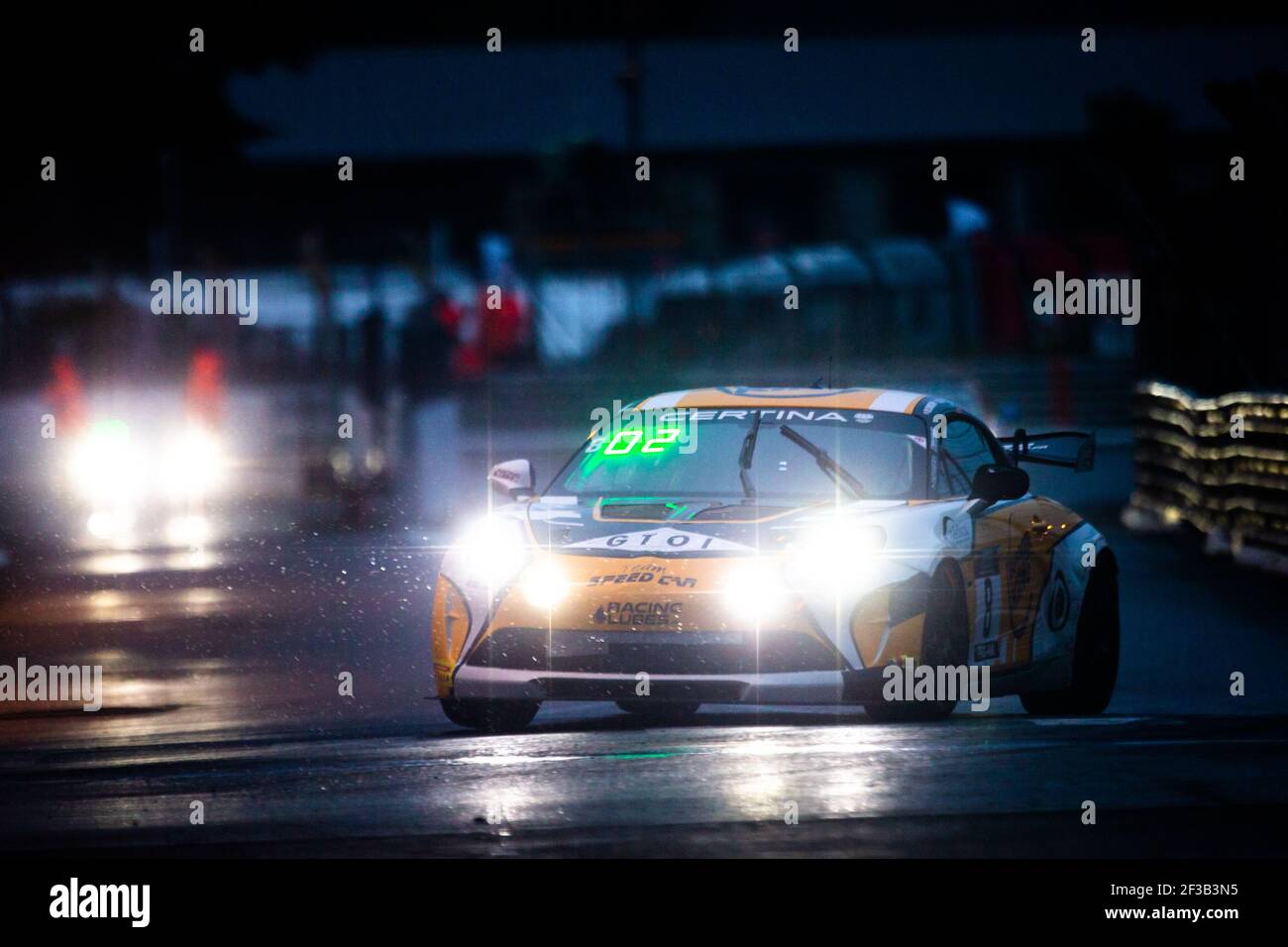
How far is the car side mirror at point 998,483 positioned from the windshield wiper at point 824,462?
48 cm

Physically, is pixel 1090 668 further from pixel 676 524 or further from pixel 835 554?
pixel 676 524

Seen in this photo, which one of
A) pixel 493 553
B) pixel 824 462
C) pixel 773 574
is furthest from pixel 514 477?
pixel 773 574

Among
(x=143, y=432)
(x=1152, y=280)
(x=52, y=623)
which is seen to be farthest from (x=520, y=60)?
(x=52, y=623)

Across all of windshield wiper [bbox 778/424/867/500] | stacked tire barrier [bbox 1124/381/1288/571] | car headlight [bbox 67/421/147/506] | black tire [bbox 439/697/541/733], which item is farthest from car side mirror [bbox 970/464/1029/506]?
car headlight [bbox 67/421/147/506]

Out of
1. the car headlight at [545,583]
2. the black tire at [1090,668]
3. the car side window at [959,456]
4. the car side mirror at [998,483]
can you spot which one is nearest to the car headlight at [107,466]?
the car side window at [959,456]

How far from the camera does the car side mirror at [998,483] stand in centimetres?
1016

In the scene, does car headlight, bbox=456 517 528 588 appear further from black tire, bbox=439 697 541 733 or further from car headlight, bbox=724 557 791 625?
car headlight, bbox=724 557 791 625

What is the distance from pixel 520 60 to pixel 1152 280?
35.7 metres

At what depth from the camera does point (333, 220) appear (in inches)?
2346

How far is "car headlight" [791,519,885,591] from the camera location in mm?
9242

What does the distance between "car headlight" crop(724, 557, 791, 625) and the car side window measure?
4.44 feet
